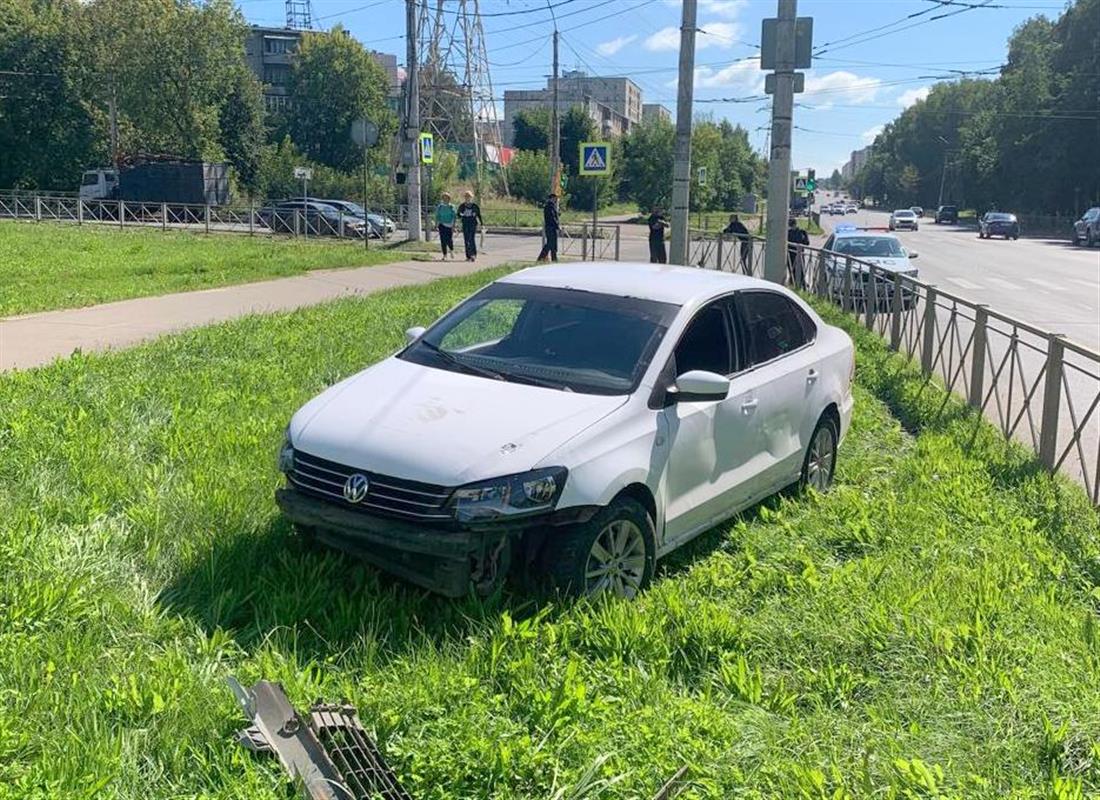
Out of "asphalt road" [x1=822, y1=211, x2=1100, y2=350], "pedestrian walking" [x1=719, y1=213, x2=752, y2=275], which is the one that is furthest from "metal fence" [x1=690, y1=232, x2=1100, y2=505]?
"pedestrian walking" [x1=719, y1=213, x2=752, y2=275]

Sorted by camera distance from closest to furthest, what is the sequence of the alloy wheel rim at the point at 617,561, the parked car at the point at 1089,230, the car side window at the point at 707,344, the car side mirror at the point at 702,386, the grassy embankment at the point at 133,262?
the alloy wheel rim at the point at 617,561 < the car side mirror at the point at 702,386 < the car side window at the point at 707,344 < the grassy embankment at the point at 133,262 < the parked car at the point at 1089,230

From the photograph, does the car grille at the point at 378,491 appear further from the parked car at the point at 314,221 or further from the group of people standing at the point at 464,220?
the parked car at the point at 314,221

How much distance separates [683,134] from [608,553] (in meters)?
13.6

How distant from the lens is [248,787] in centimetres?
287

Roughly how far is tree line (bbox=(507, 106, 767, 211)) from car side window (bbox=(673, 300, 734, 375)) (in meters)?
48.2

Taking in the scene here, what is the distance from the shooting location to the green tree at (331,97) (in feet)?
244

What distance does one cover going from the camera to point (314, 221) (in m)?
35.5

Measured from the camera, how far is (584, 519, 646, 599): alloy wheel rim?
13.9 ft

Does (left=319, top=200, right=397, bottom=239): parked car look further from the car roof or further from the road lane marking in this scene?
the car roof

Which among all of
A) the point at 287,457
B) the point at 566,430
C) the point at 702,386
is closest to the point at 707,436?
the point at 702,386

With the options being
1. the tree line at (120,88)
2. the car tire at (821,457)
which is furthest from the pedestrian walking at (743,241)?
the tree line at (120,88)

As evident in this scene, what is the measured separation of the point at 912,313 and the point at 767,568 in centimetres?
711

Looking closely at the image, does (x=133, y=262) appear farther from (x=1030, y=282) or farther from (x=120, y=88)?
(x=120, y=88)

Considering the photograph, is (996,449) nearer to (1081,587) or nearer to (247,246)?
(1081,587)
